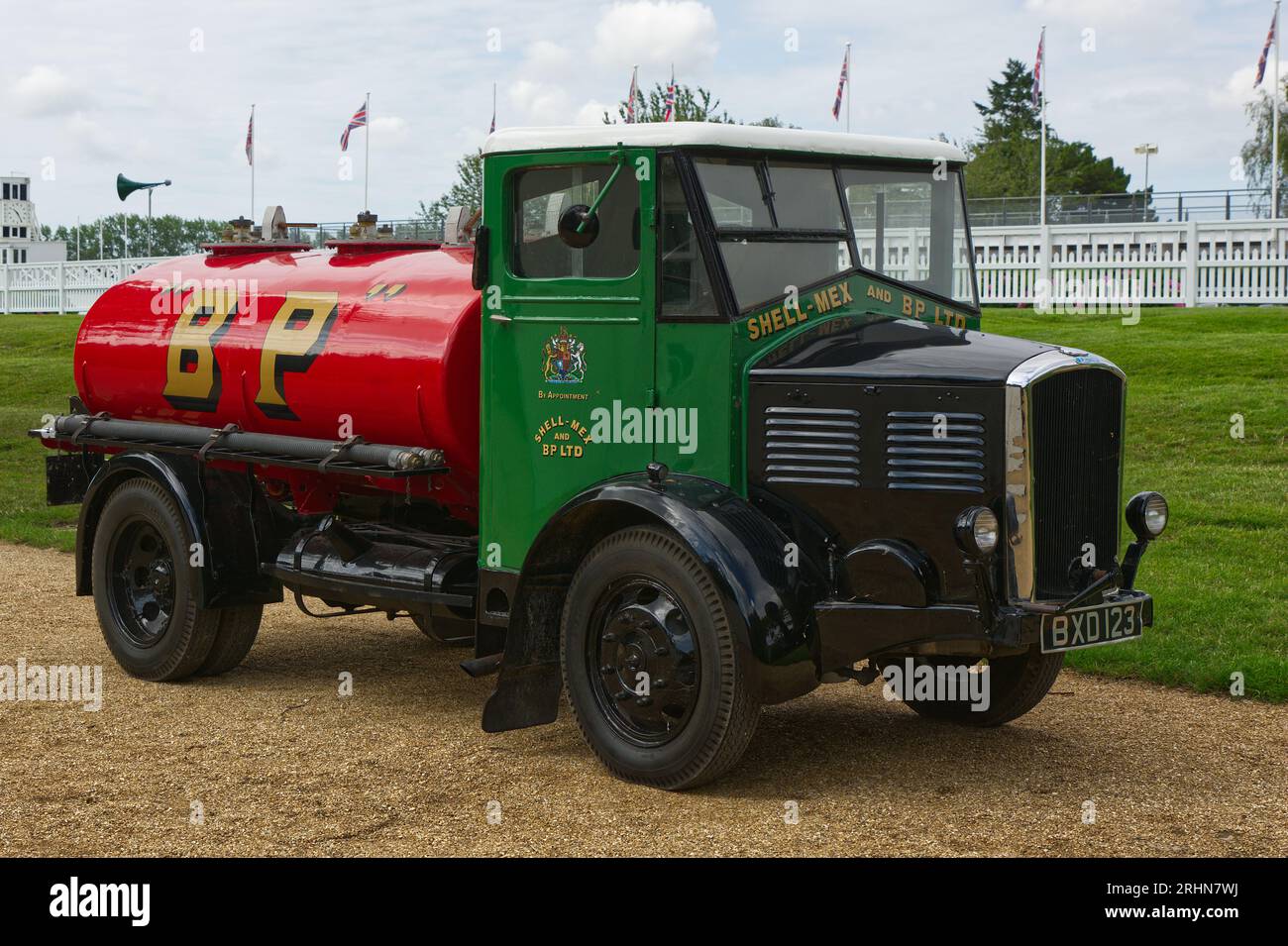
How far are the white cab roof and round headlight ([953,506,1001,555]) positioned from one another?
1.69 meters

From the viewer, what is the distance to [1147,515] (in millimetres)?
5930

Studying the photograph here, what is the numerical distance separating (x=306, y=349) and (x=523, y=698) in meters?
2.06

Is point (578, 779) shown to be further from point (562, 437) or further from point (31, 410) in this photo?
point (31, 410)

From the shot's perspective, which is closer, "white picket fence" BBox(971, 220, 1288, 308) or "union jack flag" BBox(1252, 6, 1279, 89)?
"white picket fence" BBox(971, 220, 1288, 308)

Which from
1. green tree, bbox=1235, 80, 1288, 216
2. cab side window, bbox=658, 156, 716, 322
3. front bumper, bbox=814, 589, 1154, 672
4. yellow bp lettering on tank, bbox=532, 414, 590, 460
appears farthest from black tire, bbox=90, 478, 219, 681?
green tree, bbox=1235, 80, 1288, 216

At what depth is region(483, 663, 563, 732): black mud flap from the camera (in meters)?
6.31

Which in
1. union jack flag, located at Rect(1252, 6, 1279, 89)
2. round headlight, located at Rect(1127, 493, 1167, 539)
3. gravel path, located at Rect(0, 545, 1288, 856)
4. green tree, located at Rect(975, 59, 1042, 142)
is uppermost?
green tree, located at Rect(975, 59, 1042, 142)

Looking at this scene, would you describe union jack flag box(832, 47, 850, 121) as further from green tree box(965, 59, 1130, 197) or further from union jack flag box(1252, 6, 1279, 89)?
green tree box(965, 59, 1130, 197)

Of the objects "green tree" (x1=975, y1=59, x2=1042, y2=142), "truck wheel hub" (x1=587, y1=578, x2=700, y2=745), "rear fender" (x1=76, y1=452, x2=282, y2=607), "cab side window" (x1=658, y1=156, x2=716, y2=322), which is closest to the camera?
"truck wheel hub" (x1=587, y1=578, x2=700, y2=745)

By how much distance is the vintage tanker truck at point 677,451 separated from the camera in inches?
218

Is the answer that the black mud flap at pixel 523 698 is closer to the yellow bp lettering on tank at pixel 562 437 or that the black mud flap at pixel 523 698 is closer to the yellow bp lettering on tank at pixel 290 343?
the yellow bp lettering on tank at pixel 562 437

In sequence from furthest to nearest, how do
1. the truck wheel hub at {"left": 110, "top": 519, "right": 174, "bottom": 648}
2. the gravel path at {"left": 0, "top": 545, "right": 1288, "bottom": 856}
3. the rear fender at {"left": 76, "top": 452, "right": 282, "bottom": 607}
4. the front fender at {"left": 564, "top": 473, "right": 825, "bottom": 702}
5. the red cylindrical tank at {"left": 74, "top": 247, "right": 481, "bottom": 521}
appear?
the truck wheel hub at {"left": 110, "top": 519, "right": 174, "bottom": 648}, the rear fender at {"left": 76, "top": 452, "right": 282, "bottom": 607}, the red cylindrical tank at {"left": 74, "top": 247, "right": 481, "bottom": 521}, the front fender at {"left": 564, "top": 473, "right": 825, "bottom": 702}, the gravel path at {"left": 0, "top": 545, "right": 1288, "bottom": 856}

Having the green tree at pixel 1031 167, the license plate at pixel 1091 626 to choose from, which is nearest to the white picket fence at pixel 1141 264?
the license plate at pixel 1091 626

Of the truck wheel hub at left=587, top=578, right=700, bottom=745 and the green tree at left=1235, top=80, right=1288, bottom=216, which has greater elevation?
the green tree at left=1235, top=80, right=1288, bottom=216
